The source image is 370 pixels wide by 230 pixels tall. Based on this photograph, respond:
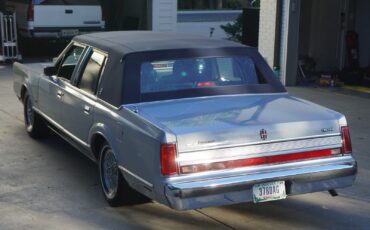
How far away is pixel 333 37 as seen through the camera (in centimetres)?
1386

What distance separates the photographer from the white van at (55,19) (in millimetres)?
15938

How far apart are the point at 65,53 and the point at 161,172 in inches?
116

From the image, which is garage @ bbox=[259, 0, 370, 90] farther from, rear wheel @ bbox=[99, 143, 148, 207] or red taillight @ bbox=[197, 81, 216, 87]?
rear wheel @ bbox=[99, 143, 148, 207]

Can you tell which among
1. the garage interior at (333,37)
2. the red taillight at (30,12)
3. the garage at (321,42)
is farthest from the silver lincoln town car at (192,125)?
the red taillight at (30,12)

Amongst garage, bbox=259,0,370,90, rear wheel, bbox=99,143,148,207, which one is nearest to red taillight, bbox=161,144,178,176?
rear wheel, bbox=99,143,148,207

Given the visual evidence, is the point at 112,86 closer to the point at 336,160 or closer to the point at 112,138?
the point at 112,138

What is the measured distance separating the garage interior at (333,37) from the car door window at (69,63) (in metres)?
7.26

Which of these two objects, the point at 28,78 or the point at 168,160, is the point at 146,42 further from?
the point at 28,78

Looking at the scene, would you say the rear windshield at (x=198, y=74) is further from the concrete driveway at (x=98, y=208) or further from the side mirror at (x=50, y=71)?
the side mirror at (x=50, y=71)

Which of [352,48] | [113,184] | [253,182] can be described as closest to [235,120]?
[253,182]

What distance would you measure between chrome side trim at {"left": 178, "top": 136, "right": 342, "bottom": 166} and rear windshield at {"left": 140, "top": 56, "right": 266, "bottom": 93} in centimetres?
112

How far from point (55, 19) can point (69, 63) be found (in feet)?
31.9

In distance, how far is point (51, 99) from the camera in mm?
6961

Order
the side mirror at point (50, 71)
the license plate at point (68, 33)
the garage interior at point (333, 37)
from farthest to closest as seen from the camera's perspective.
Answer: the license plate at point (68, 33) < the garage interior at point (333, 37) < the side mirror at point (50, 71)
